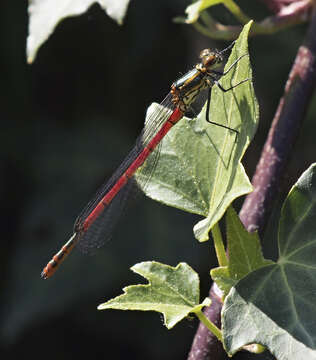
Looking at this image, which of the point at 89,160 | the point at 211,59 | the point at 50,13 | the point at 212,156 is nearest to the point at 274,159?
the point at 212,156

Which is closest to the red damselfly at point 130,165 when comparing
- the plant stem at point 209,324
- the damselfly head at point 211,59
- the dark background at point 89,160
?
the damselfly head at point 211,59

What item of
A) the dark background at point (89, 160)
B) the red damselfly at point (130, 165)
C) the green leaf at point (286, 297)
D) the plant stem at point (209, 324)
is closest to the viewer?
the green leaf at point (286, 297)

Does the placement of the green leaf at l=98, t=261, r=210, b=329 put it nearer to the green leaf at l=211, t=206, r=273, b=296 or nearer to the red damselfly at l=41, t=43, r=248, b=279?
the green leaf at l=211, t=206, r=273, b=296

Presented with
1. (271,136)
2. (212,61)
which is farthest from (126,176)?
(271,136)

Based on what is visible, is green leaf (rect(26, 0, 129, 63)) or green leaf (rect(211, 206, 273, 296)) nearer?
green leaf (rect(211, 206, 273, 296))

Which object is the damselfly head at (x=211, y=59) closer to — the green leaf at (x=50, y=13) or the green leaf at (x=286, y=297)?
the green leaf at (x=50, y=13)

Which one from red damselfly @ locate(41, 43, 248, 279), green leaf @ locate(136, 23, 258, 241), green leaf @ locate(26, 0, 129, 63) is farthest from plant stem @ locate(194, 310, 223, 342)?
green leaf @ locate(26, 0, 129, 63)

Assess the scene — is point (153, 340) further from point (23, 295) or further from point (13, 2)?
point (13, 2)
